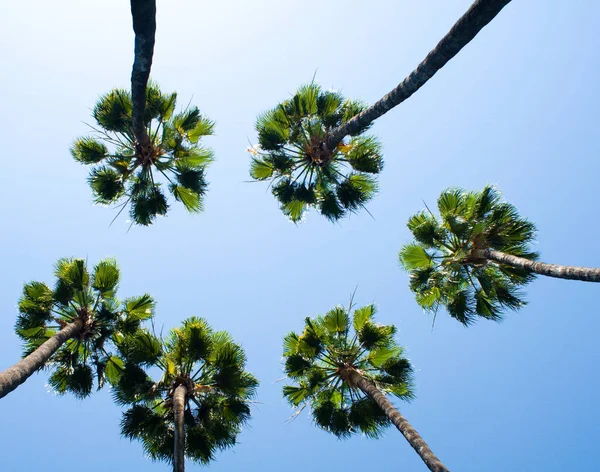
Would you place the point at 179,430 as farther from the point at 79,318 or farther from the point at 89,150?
the point at 89,150

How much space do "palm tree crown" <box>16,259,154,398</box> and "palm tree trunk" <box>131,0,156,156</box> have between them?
470 centimetres

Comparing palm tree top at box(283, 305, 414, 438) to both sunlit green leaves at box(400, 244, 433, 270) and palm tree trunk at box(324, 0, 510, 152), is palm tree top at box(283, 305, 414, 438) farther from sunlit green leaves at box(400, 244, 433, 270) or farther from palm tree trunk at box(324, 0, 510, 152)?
palm tree trunk at box(324, 0, 510, 152)

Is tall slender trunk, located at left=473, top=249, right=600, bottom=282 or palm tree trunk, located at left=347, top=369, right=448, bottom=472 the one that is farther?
tall slender trunk, located at left=473, top=249, right=600, bottom=282

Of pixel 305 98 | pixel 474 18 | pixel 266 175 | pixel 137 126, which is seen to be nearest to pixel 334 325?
pixel 266 175

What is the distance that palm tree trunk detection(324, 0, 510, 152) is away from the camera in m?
5.00

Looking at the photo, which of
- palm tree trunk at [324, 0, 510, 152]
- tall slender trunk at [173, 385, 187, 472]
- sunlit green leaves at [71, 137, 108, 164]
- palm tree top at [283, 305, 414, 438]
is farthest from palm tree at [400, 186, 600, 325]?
sunlit green leaves at [71, 137, 108, 164]

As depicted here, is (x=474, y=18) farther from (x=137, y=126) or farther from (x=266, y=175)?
(x=266, y=175)

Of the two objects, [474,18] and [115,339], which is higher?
[115,339]

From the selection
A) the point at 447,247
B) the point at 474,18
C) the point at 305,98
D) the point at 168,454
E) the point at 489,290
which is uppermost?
the point at 305,98

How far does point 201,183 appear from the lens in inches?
477

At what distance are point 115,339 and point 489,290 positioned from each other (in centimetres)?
1047

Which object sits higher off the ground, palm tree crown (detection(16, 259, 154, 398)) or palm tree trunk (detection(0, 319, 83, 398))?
palm tree crown (detection(16, 259, 154, 398))

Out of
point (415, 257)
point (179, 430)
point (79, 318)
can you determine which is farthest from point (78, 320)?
point (415, 257)

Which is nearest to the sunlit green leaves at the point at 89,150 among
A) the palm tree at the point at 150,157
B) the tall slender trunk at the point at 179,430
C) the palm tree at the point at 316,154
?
the palm tree at the point at 150,157
